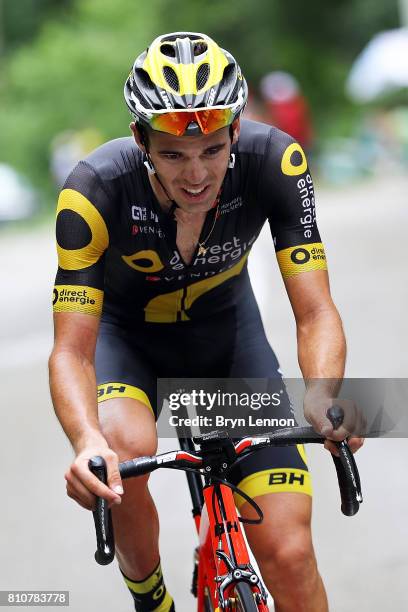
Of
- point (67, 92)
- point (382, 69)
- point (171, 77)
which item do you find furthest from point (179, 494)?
point (382, 69)

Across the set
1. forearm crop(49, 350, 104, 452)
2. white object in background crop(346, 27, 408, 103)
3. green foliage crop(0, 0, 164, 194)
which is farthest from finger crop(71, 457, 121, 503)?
white object in background crop(346, 27, 408, 103)

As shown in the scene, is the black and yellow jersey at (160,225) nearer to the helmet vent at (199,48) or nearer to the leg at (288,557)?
the helmet vent at (199,48)

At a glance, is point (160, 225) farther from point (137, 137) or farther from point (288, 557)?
point (288, 557)

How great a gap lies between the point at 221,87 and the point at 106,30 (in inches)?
1180

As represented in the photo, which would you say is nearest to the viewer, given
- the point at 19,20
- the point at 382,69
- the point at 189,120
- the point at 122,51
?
the point at 189,120

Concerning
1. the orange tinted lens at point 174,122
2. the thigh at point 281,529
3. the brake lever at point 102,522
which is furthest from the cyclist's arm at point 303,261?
the brake lever at point 102,522

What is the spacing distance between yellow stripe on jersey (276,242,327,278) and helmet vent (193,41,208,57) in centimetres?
67

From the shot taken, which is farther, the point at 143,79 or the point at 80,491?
the point at 143,79

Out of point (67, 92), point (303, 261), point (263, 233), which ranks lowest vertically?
point (303, 261)

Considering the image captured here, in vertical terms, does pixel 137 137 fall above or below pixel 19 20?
below

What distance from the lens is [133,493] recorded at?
4.27 m

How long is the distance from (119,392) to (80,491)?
39.0 inches

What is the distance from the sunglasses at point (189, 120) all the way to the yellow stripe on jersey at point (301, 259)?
53 cm

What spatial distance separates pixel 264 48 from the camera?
39031 mm
